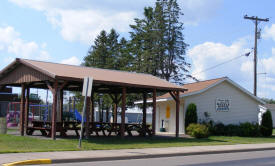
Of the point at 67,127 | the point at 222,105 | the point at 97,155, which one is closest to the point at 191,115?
the point at 222,105

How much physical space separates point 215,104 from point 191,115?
2.85 m

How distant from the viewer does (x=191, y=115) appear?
2698 cm

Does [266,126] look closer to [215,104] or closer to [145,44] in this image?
[215,104]

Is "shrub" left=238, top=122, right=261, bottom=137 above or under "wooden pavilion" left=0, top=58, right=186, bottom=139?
under

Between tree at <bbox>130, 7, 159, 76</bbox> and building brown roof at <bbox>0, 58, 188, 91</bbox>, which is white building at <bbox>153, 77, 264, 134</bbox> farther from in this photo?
tree at <bbox>130, 7, 159, 76</bbox>

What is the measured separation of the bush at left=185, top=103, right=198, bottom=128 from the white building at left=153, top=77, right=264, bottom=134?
624 mm

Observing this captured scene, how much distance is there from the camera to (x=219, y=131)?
1095 inches

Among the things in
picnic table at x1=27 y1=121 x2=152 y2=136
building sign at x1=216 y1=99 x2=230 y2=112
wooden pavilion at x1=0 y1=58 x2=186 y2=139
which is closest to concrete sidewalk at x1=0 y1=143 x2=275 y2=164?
wooden pavilion at x1=0 y1=58 x2=186 y2=139

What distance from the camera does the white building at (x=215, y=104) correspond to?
92.2 ft

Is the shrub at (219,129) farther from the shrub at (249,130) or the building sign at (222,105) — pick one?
the building sign at (222,105)

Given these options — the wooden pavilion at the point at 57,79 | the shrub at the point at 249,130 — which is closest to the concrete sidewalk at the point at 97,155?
the wooden pavilion at the point at 57,79

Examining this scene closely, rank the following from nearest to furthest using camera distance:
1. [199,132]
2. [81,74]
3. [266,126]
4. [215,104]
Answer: [81,74] → [199,132] → [215,104] → [266,126]

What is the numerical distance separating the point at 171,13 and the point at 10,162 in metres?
32.3

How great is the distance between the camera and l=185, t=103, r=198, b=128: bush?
1062 inches
